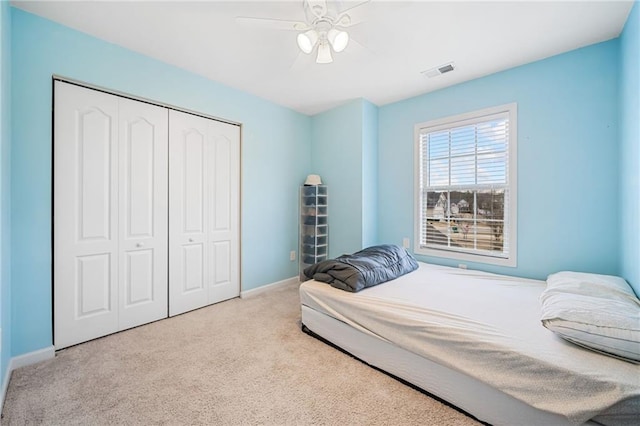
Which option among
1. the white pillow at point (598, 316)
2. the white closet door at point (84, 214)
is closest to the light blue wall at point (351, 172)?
the white pillow at point (598, 316)

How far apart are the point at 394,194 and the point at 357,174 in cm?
58

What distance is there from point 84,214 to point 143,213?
0.43 metres

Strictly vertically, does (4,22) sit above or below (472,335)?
above

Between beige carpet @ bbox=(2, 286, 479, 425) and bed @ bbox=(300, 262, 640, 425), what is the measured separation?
15 centimetres

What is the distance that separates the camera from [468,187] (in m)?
2.91

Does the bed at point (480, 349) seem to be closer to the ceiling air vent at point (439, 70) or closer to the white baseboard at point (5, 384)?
the white baseboard at point (5, 384)

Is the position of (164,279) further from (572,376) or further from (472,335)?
(572,376)

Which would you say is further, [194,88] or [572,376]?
[194,88]

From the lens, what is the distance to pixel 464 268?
292 cm

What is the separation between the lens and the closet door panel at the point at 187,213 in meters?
2.70

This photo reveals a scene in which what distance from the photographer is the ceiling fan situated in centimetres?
160

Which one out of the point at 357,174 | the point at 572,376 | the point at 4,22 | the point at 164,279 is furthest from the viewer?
the point at 357,174

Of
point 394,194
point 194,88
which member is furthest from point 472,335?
point 194,88

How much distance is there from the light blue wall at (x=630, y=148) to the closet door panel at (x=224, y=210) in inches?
136
